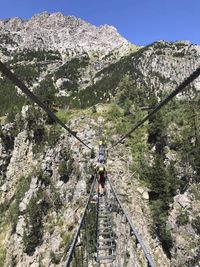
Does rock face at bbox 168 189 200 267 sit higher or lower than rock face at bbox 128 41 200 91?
lower

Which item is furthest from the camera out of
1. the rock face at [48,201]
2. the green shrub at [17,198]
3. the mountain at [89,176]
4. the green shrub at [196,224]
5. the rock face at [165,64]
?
the rock face at [165,64]

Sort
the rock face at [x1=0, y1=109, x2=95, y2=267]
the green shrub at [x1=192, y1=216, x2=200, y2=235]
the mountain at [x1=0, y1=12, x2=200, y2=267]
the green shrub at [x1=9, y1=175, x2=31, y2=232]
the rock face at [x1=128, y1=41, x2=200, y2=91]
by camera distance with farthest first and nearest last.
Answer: the rock face at [x1=128, y1=41, x2=200, y2=91]
the green shrub at [x1=9, y1=175, x2=31, y2=232]
the rock face at [x1=0, y1=109, x2=95, y2=267]
the mountain at [x1=0, y1=12, x2=200, y2=267]
the green shrub at [x1=192, y1=216, x2=200, y2=235]

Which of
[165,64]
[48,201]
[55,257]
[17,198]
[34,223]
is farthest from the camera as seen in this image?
[165,64]

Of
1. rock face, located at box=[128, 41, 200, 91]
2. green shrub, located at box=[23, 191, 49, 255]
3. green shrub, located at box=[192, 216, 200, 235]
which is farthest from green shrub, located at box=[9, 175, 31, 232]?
rock face, located at box=[128, 41, 200, 91]

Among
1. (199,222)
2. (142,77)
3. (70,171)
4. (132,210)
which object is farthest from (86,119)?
(142,77)

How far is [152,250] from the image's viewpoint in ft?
109

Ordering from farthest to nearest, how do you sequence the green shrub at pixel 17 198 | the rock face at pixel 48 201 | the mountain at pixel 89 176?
the green shrub at pixel 17 198 → the rock face at pixel 48 201 → the mountain at pixel 89 176

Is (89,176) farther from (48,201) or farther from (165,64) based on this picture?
(165,64)

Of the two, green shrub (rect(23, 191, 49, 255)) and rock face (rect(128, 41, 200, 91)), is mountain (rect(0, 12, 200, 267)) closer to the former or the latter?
green shrub (rect(23, 191, 49, 255))

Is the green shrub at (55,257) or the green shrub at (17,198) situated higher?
the green shrub at (17,198)

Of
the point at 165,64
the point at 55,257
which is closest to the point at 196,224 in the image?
the point at 55,257

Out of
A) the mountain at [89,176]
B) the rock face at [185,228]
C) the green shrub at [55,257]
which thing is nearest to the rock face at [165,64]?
the mountain at [89,176]

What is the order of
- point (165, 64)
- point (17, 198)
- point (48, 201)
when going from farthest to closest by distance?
point (165, 64) < point (17, 198) < point (48, 201)

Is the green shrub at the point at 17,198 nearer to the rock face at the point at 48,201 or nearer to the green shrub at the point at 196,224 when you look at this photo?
the rock face at the point at 48,201
